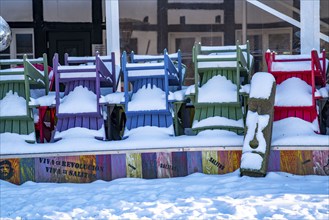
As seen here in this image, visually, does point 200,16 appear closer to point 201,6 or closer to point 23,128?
point 201,6

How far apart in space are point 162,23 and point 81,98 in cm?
306

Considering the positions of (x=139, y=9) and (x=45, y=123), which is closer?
(x=45, y=123)

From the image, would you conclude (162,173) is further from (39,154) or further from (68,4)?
(68,4)

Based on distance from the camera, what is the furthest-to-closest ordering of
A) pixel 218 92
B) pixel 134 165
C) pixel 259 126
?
pixel 218 92, pixel 134 165, pixel 259 126

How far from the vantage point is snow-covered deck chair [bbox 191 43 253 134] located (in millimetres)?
6895

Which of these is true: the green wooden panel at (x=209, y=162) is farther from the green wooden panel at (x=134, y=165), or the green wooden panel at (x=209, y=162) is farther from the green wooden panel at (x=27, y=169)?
the green wooden panel at (x=27, y=169)

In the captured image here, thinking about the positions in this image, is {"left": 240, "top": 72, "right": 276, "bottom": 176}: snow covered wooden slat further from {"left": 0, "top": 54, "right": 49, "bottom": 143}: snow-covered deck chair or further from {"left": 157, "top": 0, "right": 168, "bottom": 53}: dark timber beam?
{"left": 157, "top": 0, "right": 168, "bottom": 53}: dark timber beam

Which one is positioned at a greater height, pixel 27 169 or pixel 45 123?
pixel 45 123

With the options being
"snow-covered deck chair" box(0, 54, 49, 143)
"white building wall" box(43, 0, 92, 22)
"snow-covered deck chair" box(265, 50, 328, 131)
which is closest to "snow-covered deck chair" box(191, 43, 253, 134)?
"snow-covered deck chair" box(265, 50, 328, 131)

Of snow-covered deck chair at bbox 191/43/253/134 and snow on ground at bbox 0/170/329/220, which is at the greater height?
snow-covered deck chair at bbox 191/43/253/134

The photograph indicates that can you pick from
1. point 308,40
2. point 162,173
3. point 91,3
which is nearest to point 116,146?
point 162,173

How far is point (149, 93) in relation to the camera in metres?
7.23

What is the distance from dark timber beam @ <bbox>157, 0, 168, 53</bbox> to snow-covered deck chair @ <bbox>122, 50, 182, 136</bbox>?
2.35 metres

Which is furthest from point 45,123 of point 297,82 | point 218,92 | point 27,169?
point 297,82
